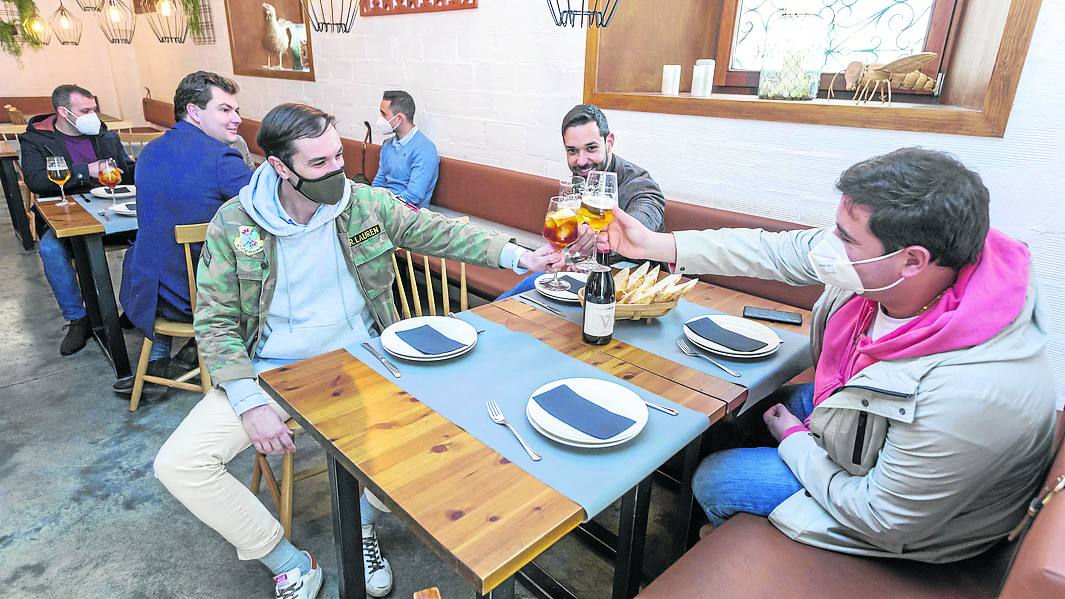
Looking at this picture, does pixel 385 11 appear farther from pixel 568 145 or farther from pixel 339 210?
pixel 339 210

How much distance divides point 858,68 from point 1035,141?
2.52 feet

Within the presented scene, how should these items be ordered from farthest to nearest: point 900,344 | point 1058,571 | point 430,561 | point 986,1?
point 986,1, point 430,561, point 900,344, point 1058,571

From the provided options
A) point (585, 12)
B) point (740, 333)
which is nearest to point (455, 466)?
point (740, 333)

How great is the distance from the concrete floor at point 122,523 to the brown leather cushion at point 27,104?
21.8ft

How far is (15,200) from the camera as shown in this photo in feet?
16.4

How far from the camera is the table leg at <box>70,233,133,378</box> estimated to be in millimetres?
2699

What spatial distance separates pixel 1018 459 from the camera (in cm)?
108

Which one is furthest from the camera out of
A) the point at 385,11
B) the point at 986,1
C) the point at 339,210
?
the point at 385,11

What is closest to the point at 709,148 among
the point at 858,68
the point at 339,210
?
the point at 858,68

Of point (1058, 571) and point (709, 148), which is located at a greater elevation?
point (709, 148)

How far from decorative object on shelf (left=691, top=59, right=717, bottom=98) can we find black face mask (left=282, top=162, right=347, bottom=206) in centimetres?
188

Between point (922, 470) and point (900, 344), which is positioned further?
point (900, 344)

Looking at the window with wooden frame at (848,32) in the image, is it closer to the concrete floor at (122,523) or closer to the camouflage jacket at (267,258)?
the camouflage jacket at (267,258)

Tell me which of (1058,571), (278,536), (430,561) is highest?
(1058,571)
